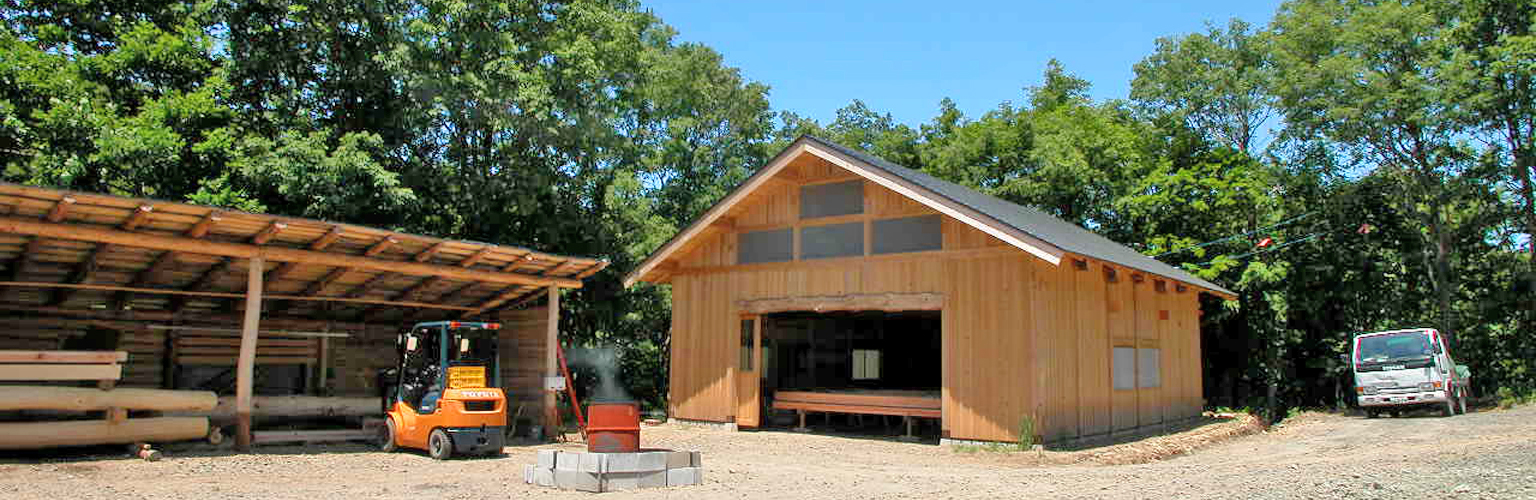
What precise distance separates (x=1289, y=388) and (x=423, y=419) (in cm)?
2275

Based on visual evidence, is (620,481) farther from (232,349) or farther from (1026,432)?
(232,349)

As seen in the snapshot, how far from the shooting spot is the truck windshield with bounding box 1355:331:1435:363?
20969mm

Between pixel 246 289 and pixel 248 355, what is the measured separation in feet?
9.13

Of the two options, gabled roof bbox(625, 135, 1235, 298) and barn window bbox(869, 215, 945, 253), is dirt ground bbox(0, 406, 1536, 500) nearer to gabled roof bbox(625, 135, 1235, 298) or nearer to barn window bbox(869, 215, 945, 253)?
gabled roof bbox(625, 135, 1235, 298)

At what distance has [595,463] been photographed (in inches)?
383

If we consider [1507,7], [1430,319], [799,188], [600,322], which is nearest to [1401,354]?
[1430,319]

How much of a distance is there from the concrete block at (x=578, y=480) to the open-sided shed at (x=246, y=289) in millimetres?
4533

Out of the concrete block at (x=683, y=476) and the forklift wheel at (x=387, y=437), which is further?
the forklift wheel at (x=387, y=437)

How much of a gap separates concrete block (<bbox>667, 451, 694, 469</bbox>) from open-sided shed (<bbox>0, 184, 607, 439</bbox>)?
16.1 ft

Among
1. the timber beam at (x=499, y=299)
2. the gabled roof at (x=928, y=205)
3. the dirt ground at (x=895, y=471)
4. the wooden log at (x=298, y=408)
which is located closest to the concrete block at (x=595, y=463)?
the dirt ground at (x=895, y=471)

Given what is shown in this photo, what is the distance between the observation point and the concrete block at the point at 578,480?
31.8ft

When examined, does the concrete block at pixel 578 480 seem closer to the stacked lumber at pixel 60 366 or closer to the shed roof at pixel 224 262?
the shed roof at pixel 224 262

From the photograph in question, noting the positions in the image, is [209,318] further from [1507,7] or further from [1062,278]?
[1507,7]

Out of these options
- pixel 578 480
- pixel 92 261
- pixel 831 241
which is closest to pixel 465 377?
pixel 578 480
